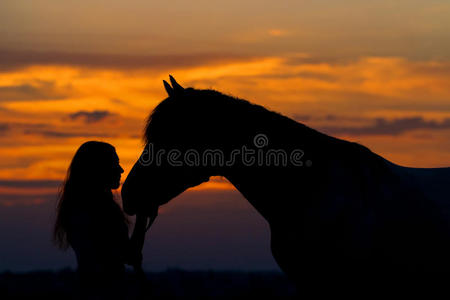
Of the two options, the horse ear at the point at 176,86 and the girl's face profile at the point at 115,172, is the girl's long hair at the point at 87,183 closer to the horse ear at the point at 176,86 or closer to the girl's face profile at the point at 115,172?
the girl's face profile at the point at 115,172

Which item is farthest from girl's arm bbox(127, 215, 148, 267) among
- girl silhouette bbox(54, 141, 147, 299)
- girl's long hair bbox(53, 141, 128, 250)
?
girl's long hair bbox(53, 141, 128, 250)

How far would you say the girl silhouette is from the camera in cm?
557

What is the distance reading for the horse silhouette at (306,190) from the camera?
15.1ft

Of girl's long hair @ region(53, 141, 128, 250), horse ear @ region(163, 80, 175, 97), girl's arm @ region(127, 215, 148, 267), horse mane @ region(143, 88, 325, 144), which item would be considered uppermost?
horse ear @ region(163, 80, 175, 97)

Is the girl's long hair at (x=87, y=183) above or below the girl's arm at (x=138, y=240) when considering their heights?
above

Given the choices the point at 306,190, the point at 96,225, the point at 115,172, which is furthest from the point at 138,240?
the point at 306,190

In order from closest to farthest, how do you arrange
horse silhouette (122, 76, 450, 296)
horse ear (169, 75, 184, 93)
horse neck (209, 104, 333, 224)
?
horse silhouette (122, 76, 450, 296), horse neck (209, 104, 333, 224), horse ear (169, 75, 184, 93)

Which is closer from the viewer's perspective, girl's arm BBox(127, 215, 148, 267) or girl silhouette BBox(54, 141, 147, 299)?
girl's arm BBox(127, 215, 148, 267)

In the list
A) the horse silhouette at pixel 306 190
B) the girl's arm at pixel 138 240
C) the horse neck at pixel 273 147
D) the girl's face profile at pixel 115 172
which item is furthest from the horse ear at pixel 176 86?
the girl's face profile at pixel 115 172

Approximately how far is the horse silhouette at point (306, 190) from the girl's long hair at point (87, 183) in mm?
1096

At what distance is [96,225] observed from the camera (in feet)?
18.9

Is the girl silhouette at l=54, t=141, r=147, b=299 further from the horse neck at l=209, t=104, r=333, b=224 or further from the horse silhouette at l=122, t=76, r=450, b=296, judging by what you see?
the horse neck at l=209, t=104, r=333, b=224

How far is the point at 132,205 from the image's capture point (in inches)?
196

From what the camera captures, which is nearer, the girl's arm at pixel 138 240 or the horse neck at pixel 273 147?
the horse neck at pixel 273 147
